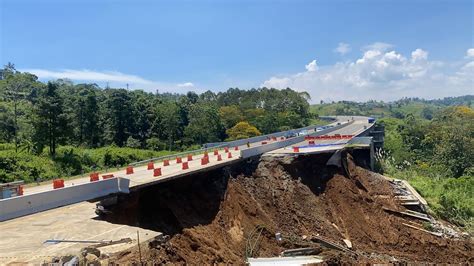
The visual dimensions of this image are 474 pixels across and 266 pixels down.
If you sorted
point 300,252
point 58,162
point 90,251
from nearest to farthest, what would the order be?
point 90,251 < point 300,252 < point 58,162

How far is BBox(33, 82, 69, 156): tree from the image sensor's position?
3812 cm

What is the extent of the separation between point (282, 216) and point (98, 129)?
35860 mm

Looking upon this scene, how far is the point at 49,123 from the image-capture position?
127 feet

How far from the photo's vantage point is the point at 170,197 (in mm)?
21031

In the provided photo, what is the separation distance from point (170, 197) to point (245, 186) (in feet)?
23.6

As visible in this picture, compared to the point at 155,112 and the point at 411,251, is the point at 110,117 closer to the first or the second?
the point at 155,112

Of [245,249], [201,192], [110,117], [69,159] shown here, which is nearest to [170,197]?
[201,192]

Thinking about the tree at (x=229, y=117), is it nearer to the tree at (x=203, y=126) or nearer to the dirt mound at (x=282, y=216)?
the tree at (x=203, y=126)

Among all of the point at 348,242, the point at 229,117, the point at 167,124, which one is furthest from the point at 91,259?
the point at 229,117

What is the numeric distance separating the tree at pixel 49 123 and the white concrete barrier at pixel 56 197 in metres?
22.9

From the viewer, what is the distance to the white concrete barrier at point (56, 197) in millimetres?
15516

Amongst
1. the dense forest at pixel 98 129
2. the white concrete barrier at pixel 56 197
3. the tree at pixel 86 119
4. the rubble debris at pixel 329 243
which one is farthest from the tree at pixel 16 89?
A: the rubble debris at pixel 329 243

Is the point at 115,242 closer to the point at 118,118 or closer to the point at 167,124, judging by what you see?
the point at 118,118

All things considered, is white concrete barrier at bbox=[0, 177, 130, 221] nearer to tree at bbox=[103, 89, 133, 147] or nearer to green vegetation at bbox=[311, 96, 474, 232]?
green vegetation at bbox=[311, 96, 474, 232]
